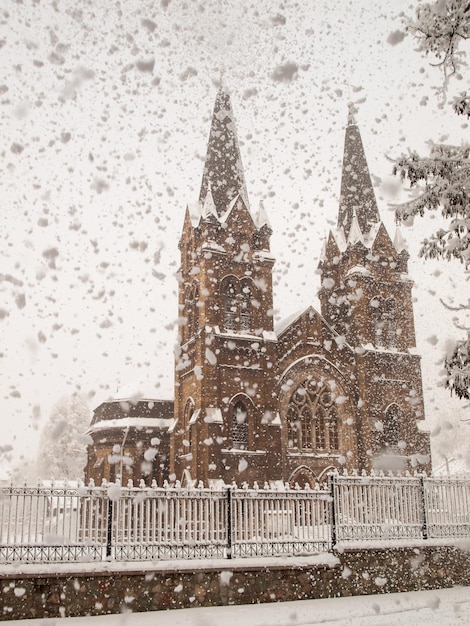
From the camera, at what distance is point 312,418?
3014 centimetres

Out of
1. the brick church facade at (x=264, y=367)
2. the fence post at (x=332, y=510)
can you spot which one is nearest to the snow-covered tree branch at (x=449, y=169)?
the fence post at (x=332, y=510)

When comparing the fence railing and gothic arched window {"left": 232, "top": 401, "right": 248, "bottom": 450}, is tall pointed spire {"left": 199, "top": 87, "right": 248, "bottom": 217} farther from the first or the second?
the fence railing

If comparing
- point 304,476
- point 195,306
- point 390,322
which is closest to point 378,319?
point 390,322

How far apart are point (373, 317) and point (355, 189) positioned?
788 centimetres

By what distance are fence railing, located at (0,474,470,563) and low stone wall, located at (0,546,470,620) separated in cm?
43

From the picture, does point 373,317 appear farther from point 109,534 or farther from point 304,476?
point 109,534

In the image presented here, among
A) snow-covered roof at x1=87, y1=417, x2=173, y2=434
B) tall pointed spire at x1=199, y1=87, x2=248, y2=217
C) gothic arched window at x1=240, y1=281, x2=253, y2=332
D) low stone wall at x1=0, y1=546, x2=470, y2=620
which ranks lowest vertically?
low stone wall at x1=0, y1=546, x2=470, y2=620

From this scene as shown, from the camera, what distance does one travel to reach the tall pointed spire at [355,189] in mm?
36281

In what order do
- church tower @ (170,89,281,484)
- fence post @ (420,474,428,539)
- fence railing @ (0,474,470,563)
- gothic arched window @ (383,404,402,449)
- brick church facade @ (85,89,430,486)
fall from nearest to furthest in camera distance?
fence railing @ (0,474,470,563) < fence post @ (420,474,428,539) < church tower @ (170,89,281,484) < brick church facade @ (85,89,430,486) < gothic arched window @ (383,404,402,449)

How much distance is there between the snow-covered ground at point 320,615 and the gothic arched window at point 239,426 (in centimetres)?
1547

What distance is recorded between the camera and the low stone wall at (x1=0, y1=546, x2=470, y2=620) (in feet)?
35.3

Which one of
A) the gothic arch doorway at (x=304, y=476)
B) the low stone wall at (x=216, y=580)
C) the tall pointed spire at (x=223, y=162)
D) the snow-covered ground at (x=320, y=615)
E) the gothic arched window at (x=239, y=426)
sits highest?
the tall pointed spire at (x=223, y=162)

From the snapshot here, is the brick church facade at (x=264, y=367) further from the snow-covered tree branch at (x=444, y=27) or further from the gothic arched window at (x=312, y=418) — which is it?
the snow-covered tree branch at (x=444, y=27)

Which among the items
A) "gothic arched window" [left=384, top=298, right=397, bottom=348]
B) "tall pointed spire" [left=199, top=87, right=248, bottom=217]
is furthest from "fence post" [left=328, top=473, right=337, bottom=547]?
"gothic arched window" [left=384, top=298, right=397, bottom=348]
